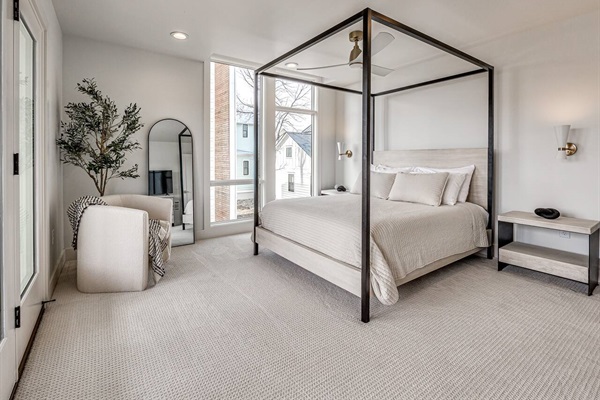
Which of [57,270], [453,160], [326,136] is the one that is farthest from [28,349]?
[326,136]

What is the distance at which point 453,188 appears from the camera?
3.67 m

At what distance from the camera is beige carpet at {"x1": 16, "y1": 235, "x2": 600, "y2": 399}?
160cm

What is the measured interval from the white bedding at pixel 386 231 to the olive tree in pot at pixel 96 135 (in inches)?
72.2

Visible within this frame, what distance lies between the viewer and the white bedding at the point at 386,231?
7.98ft

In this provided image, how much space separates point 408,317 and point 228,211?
3428 millimetres

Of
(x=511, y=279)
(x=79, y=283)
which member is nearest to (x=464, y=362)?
(x=511, y=279)

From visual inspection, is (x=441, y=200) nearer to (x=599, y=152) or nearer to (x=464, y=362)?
(x=599, y=152)

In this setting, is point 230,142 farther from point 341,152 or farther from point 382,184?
point 382,184

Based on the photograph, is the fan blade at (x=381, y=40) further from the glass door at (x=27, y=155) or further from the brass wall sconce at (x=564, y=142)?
the glass door at (x=27, y=155)

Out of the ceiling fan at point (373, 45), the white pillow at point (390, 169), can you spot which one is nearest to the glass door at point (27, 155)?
the ceiling fan at point (373, 45)

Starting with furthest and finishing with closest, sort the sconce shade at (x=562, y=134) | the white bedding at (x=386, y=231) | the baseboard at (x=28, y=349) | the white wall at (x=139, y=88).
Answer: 1. the white wall at (x=139, y=88)
2. the sconce shade at (x=562, y=134)
3. the white bedding at (x=386, y=231)
4. the baseboard at (x=28, y=349)

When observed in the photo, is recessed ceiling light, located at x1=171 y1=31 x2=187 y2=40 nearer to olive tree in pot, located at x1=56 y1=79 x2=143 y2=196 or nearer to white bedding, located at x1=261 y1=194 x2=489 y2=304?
olive tree in pot, located at x1=56 y1=79 x2=143 y2=196

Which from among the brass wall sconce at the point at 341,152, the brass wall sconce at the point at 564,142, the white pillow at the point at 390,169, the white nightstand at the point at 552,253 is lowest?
the white nightstand at the point at 552,253

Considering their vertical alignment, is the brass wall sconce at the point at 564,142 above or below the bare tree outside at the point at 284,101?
below
